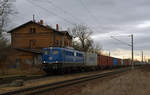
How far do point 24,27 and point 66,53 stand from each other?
105 feet

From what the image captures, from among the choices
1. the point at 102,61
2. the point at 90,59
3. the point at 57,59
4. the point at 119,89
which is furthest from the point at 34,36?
the point at 119,89

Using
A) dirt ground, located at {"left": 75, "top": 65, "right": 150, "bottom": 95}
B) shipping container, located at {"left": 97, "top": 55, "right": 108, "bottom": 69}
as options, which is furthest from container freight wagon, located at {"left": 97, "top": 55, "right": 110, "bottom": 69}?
dirt ground, located at {"left": 75, "top": 65, "right": 150, "bottom": 95}

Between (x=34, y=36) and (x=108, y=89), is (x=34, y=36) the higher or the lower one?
the higher one

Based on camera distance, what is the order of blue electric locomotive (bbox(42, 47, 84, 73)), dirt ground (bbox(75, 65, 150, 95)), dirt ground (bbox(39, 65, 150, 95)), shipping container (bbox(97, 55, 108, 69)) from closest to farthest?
1. dirt ground (bbox(75, 65, 150, 95))
2. dirt ground (bbox(39, 65, 150, 95))
3. blue electric locomotive (bbox(42, 47, 84, 73))
4. shipping container (bbox(97, 55, 108, 69))

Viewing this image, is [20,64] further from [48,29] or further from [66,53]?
[48,29]

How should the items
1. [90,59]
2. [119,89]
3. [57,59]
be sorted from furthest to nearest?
[90,59] < [57,59] < [119,89]

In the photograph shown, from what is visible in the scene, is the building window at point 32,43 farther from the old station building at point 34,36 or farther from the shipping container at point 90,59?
the shipping container at point 90,59

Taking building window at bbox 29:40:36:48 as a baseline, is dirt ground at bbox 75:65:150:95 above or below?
below

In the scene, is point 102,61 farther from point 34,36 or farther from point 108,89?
point 108,89

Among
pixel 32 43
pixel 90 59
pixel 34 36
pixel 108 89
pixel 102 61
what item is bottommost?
pixel 108 89

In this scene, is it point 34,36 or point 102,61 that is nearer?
point 102,61

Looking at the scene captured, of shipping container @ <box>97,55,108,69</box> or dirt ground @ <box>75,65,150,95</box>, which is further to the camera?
shipping container @ <box>97,55,108,69</box>

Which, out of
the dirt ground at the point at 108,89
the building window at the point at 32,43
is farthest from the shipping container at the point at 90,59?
the dirt ground at the point at 108,89

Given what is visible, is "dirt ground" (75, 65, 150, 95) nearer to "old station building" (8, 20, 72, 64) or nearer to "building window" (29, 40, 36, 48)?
"old station building" (8, 20, 72, 64)
